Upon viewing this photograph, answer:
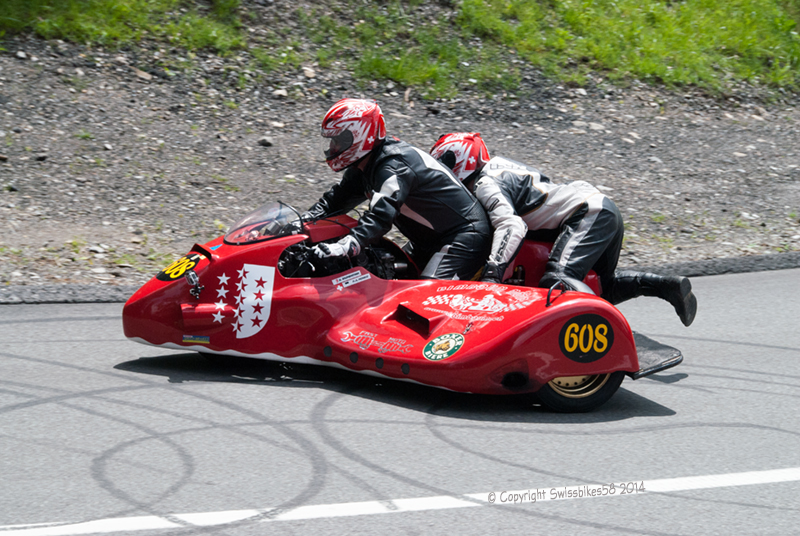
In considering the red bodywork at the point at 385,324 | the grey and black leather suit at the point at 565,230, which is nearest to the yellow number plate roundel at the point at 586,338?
the red bodywork at the point at 385,324

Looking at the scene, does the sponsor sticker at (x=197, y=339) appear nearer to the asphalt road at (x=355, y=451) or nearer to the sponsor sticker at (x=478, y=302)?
the asphalt road at (x=355, y=451)

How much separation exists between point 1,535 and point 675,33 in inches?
571

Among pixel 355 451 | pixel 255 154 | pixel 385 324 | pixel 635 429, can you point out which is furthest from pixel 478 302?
pixel 255 154

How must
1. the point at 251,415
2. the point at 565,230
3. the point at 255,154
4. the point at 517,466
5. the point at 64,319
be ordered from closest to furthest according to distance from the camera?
the point at 517,466 → the point at 251,415 → the point at 565,230 → the point at 64,319 → the point at 255,154

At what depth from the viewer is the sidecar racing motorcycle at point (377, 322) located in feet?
13.9

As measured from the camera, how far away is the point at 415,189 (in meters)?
5.02

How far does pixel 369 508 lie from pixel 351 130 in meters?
2.53

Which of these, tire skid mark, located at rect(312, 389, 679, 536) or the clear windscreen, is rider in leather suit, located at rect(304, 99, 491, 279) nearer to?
the clear windscreen

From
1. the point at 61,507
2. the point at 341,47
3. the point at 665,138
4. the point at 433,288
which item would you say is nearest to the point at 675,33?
the point at 665,138

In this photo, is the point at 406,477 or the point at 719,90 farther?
the point at 719,90

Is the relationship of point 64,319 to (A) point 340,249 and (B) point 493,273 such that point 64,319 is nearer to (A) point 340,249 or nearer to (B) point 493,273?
(A) point 340,249

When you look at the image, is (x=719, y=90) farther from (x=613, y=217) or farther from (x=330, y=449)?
(x=330, y=449)

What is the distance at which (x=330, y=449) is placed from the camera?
146 inches

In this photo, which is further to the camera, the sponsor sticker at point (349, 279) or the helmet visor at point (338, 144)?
the helmet visor at point (338, 144)
